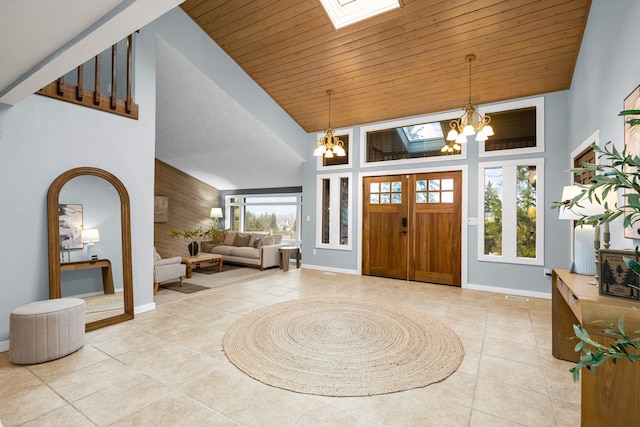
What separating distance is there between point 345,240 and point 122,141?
13.9 ft

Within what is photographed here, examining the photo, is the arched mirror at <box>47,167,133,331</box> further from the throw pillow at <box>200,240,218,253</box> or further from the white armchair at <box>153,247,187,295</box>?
the throw pillow at <box>200,240,218,253</box>

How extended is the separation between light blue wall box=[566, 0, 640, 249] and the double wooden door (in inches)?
76.5

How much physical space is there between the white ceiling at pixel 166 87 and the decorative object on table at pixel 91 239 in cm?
136

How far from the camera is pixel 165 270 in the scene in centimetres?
489

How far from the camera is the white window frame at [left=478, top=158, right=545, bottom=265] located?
14.6 feet

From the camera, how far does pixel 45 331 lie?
246 centimetres

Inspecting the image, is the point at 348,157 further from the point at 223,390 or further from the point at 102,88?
the point at 223,390

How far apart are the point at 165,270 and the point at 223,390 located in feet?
11.0

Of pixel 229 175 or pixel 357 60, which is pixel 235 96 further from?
pixel 229 175

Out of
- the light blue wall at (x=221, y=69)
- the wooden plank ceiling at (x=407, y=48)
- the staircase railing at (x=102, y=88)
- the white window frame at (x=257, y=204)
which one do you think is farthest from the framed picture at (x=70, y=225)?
the white window frame at (x=257, y=204)

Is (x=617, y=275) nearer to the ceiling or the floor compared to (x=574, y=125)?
nearer to the floor

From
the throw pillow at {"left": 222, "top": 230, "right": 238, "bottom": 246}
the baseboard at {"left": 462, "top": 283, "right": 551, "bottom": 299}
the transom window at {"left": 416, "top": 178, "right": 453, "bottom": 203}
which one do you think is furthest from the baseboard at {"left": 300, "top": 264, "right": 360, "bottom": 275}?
the throw pillow at {"left": 222, "top": 230, "right": 238, "bottom": 246}

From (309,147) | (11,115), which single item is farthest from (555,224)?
(11,115)

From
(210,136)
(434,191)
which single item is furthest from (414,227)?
(210,136)
